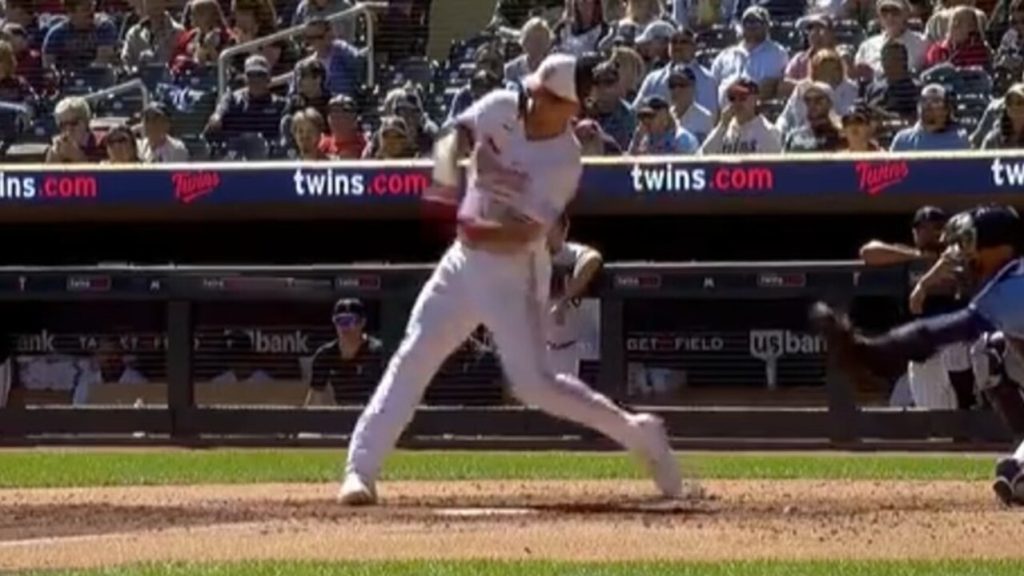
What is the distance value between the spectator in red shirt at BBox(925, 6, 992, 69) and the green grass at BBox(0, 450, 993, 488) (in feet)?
12.0

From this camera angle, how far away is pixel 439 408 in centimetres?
1509

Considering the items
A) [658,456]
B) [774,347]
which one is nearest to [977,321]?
[658,456]

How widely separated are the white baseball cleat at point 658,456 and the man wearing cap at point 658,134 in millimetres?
6586

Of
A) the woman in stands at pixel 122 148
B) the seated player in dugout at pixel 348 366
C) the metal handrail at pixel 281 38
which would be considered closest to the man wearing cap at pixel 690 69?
the metal handrail at pixel 281 38

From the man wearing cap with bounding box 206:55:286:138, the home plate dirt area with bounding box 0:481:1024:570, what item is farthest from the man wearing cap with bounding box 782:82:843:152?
the home plate dirt area with bounding box 0:481:1024:570

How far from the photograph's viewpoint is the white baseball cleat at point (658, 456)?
9.34 metres

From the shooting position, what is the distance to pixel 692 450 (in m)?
14.5

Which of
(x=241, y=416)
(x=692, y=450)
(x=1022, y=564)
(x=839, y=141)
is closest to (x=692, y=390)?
(x=692, y=450)

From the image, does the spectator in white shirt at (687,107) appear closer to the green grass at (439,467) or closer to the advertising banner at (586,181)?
the advertising banner at (586,181)

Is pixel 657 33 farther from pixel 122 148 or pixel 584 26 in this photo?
pixel 122 148

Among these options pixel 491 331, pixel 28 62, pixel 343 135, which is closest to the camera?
pixel 491 331

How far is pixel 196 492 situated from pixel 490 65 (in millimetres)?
7576

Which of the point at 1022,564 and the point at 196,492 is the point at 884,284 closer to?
the point at 196,492

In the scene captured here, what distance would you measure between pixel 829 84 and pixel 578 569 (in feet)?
31.3
